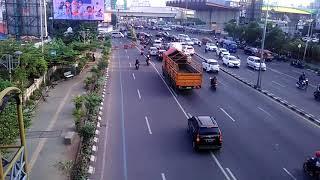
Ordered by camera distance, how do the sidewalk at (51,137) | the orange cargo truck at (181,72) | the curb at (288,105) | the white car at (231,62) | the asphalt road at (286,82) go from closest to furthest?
the sidewalk at (51,137) < the curb at (288,105) < the asphalt road at (286,82) < the orange cargo truck at (181,72) < the white car at (231,62)

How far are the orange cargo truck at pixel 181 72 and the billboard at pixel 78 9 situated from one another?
30.7m

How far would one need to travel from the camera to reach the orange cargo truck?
92.1 feet

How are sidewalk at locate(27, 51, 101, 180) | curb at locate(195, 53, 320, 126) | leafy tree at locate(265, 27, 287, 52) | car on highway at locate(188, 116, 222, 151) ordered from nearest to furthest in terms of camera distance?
sidewalk at locate(27, 51, 101, 180)
car on highway at locate(188, 116, 222, 151)
curb at locate(195, 53, 320, 126)
leafy tree at locate(265, 27, 287, 52)

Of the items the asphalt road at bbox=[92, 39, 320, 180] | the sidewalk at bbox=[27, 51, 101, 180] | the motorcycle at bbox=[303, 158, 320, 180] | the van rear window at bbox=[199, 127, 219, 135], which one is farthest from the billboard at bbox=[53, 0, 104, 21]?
the motorcycle at bbox=[303, 158, 320, 180]

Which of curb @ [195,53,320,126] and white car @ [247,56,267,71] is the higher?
white car @ [247,56,267,71]

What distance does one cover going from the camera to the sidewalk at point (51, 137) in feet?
49.5

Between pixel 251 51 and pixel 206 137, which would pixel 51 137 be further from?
pixel 251 51

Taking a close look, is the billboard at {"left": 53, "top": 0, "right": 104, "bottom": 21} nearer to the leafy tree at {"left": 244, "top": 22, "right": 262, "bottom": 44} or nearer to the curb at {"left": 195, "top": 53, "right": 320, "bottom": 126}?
the leafy tree at {"left": 244, "top": 22, "right": 262, "bottom": 44}

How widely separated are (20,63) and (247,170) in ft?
61.6

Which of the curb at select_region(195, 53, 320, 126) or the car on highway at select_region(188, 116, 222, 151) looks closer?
the car on highway at select_region(188, 116, 222, 151)

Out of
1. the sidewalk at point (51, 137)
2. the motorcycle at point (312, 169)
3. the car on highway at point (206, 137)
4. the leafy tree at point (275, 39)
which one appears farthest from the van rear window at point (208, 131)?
the leafy tree at point (275, 39)

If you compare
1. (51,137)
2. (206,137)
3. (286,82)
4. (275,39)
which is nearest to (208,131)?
(206,137)

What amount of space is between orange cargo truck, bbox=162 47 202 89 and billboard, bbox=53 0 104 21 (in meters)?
30.7

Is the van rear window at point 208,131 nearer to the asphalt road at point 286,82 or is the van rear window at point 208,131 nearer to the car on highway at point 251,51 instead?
the asphalt road at point 286,82
